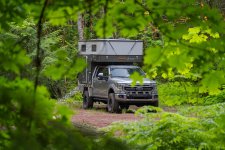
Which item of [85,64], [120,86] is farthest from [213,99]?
[85,64]

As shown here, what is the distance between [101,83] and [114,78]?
1.01 metres

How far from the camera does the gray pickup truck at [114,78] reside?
68.2ft

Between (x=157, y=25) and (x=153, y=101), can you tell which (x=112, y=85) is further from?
(x=157, y=25)

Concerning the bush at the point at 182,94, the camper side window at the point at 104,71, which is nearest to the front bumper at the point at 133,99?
the camper side window at the point at 104,71

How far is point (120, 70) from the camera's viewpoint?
70.8ft

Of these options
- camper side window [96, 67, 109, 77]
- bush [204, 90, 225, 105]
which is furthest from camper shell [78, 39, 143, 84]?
bush [204, 90, 225, 105]

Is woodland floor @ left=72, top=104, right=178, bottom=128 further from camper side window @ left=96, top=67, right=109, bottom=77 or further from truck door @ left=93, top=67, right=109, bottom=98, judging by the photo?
camper side window @ left=96, top=67, right=109, bottom=77

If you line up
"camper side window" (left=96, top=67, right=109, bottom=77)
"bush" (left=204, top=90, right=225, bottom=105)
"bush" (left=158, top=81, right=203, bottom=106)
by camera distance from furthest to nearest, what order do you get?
"camper side window" (left=96, top=67, right=109, bottom=77)
"bush" (left=204, top=90, right=225, bottom=105)
"bush" (left=158, top=81, right=203, bottom=106)

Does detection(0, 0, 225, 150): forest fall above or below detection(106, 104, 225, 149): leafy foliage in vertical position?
above

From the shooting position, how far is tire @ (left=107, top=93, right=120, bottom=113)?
2095cm

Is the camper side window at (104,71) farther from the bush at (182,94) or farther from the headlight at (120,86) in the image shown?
the bush at (182,94)

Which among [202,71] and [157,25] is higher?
[157,25]

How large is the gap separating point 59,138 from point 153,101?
1900 cm

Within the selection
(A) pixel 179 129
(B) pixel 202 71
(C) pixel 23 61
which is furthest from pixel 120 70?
(C) pixel 23 61
